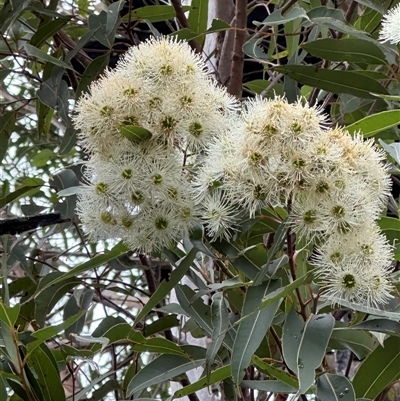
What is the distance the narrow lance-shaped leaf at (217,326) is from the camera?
888 millimetres

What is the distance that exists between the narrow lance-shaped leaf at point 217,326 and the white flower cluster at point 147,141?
113mm

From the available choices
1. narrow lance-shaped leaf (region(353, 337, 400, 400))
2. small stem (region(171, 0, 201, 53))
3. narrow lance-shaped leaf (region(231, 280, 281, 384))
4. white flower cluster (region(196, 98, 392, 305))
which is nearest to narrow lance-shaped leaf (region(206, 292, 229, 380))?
narrow lance-shaped leaf (region(231, 280, 281, 384))

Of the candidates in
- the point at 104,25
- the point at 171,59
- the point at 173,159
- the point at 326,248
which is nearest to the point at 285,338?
the point at 326,248

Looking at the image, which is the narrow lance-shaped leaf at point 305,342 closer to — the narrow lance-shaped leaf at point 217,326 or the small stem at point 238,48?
the narrow lance-shaped leaf at point 217,326

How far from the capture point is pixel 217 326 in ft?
2.98

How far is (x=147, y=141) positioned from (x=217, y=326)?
254 mm

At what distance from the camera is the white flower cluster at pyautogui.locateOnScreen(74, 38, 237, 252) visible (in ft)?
2.78

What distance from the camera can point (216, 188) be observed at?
2.77 feet

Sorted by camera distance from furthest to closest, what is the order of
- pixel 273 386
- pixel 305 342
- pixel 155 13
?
pixel 155 13, pixel 273 386, pixel 305 342

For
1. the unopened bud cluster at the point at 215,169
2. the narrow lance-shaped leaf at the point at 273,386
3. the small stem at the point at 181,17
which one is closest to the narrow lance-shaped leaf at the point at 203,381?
the narrow lance-shaped leaf at the point at 273,386

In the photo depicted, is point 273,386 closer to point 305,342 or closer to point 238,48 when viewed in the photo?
point 305,342

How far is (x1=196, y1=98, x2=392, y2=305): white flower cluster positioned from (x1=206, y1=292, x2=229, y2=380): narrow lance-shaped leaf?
0.14 metres

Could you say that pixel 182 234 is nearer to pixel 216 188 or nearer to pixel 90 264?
pixel 216 188

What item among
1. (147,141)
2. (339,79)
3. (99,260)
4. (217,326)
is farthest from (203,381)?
(339,79)
